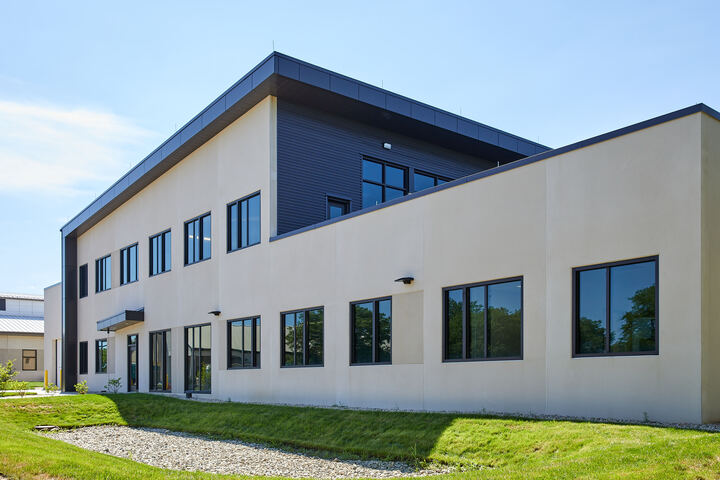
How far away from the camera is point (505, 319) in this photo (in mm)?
13203

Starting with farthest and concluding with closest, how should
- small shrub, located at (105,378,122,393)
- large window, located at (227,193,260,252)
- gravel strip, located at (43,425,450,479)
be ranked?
small shrub, located at (105,378,122,393) → large window, located at (227,193,260,252) → gravel strip, located at (43,425,450,479)

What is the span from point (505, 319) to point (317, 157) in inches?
385

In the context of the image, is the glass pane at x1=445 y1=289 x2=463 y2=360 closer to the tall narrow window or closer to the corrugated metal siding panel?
the corrugated metal siding panel

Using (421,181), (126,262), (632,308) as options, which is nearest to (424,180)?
(421,181)

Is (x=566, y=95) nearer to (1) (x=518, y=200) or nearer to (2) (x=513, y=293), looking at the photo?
(1) (x=518, y=200)

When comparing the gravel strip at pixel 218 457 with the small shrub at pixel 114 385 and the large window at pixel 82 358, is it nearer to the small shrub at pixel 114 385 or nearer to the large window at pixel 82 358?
the small shrub at pixel 114 385

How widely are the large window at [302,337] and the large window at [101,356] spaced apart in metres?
16.9

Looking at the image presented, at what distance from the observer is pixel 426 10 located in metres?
15.5

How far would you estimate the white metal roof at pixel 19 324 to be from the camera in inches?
2079

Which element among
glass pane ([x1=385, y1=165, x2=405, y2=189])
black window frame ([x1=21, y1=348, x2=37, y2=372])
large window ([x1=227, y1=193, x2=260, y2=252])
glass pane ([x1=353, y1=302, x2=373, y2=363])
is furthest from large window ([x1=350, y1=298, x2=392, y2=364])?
black window frame ([x1=21, y1=348, x2=37, y2=372])

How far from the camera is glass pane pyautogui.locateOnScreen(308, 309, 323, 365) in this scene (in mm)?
18125

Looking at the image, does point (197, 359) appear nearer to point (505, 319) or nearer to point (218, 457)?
point (218, 457)

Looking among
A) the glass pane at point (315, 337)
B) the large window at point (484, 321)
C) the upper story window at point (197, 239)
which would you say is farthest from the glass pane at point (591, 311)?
the upper story window at point (197, 239)

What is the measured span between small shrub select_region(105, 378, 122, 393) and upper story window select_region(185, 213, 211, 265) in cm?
723
